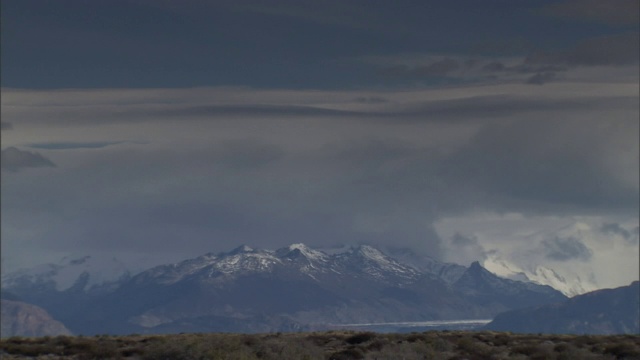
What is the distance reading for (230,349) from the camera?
8450cm

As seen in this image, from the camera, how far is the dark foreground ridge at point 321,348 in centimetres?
8500

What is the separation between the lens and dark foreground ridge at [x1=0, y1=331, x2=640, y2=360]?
8500cm

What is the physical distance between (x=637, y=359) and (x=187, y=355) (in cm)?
3361

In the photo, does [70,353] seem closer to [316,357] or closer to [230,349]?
[230,349]

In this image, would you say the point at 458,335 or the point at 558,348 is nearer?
the point at 558,348

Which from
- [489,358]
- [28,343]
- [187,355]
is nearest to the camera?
[187,355]

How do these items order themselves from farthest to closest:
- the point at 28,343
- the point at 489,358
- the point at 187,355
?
the point at 28,343, the point at 489,358, the point at 187,355

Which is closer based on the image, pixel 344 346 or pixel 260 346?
pixel 260 346

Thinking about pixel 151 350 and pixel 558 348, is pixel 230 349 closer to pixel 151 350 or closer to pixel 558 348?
pixel 151 350

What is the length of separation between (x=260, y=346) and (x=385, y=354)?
978 cm

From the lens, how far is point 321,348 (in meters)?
91.9

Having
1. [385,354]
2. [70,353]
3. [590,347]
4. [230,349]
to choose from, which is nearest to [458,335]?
[590,347]

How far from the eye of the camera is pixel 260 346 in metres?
87.6

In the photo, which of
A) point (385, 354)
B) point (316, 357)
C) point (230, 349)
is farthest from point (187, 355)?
point (385, 354)
